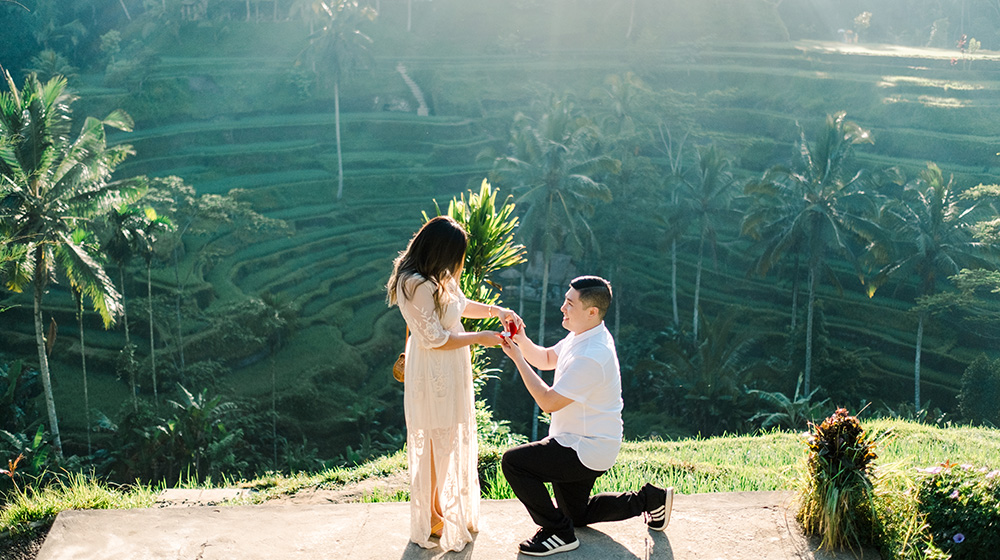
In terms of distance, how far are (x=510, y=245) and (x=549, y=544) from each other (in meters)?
3.43

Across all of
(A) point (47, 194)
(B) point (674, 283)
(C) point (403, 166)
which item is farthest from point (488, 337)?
(C) point (403, 166)

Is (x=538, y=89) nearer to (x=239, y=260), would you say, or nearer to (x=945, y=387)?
(x=239, y=260)

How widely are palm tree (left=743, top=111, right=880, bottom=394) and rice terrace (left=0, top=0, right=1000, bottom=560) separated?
0.09m

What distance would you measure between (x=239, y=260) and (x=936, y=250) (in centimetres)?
2062

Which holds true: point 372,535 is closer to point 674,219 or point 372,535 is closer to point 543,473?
point 543,473

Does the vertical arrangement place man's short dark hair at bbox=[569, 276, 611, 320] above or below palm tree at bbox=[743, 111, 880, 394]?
above

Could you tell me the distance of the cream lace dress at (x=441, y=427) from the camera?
3.89 meters

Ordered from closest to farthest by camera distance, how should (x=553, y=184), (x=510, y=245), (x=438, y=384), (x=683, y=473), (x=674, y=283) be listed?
(x=438, y=384), (x=683, y=473), (x=510, y=245), (x=553, y=184), (x=674, y=283)

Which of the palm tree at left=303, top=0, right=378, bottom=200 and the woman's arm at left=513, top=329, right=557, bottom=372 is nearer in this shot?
the woman's arm at left=513, top=329, right=557, bottom=372

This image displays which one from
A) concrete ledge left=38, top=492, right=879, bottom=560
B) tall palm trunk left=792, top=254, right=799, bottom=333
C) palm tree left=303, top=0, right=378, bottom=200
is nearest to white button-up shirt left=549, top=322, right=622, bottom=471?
concrete ledge left=38, top=492, right=879, bottom=560

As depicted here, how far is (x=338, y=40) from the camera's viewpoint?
30.6 metres

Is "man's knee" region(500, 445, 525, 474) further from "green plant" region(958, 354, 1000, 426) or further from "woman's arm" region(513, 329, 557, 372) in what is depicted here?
"green plant" region(958, 354, 1000, 426)

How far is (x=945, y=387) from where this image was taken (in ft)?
71.8

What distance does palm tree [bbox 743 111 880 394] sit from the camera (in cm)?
2188
